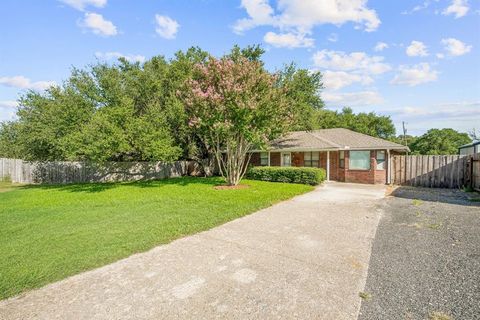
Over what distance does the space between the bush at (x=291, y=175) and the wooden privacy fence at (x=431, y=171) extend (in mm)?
4311

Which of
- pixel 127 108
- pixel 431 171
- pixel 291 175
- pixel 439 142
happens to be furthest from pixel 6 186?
pixel 439 142

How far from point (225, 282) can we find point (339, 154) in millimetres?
15095

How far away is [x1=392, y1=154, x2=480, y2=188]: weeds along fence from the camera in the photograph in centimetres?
1304

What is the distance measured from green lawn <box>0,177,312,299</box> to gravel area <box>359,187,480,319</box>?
3869 millimetres

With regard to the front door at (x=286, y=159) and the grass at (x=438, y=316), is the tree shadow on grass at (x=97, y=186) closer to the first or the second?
the front door at (x=286, y=159)

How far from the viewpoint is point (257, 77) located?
12352mm

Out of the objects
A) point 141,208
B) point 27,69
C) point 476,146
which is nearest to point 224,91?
point 141,208

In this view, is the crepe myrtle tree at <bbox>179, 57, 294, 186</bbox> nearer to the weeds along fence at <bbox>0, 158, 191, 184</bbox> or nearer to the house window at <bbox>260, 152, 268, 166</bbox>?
the house window at <bbox>260, 152, 268, 166</bbox>

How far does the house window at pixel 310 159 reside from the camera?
1773cm

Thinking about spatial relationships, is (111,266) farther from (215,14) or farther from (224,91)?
(215,14)

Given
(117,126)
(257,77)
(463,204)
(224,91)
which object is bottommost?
(463,204)

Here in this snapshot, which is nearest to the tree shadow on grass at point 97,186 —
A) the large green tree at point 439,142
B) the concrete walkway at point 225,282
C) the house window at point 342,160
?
the house window at point 342,160

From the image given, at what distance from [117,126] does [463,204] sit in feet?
52.8

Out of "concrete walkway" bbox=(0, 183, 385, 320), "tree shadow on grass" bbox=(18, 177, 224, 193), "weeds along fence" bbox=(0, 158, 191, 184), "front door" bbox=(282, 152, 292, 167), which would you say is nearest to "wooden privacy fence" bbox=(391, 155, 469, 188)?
"front door" bbox=(282, 152, 292, 167)
